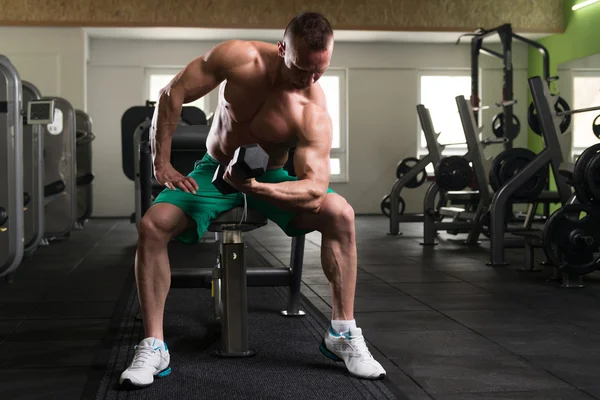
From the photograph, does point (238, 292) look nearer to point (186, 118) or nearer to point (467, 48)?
point (186, 118)

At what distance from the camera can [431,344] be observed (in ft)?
7.88

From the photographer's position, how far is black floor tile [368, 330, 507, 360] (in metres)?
2.28

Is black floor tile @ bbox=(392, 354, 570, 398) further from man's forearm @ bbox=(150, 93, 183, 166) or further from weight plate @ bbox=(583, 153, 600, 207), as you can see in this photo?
weight plate @ bbox=(583, 153, 600, 207)

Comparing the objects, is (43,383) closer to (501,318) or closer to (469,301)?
(501,318)

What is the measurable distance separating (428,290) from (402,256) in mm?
1460

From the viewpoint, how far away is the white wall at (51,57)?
8.01 metres

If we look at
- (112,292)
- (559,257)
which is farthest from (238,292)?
(559,257)

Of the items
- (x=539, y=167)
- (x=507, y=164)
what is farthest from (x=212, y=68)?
(x=507, y=164)

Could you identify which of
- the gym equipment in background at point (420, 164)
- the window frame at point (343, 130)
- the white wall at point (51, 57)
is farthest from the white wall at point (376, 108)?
the gym equipment in background at point (420, 164)

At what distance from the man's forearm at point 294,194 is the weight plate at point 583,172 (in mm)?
2013

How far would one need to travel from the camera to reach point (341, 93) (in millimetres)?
9359

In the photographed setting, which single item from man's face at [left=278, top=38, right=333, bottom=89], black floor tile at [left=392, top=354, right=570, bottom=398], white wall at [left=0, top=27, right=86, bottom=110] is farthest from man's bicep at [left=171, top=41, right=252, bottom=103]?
white wall at [left=0, top=27, right=86, bottom=110]

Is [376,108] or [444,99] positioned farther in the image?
[444,99]

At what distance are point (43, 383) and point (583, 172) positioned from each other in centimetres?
264
